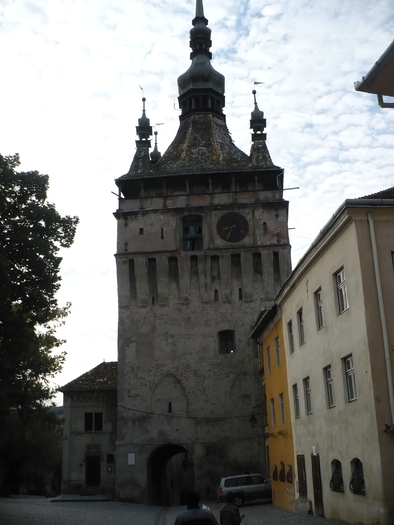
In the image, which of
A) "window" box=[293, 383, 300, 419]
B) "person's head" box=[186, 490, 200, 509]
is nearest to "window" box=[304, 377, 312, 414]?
"window" box=[293, 383, 300, 419]

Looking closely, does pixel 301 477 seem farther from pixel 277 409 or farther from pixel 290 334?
pixel 277 409

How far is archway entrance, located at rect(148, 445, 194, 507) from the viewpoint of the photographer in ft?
115

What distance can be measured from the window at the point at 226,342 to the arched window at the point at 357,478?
20.2 m

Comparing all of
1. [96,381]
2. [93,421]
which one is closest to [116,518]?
[93,421]

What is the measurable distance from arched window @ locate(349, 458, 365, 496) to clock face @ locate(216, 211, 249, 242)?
22339mm

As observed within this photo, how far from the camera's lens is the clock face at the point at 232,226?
122 feet

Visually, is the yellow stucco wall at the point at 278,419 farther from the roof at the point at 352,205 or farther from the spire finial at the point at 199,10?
the spire finial at the point at 199,10

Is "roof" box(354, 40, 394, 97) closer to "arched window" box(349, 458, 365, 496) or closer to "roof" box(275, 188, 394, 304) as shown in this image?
"roof" box(275, 188, 394, 304)

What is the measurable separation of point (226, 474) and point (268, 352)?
8522 millimetres

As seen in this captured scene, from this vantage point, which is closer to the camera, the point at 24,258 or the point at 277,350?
the point at 24,258

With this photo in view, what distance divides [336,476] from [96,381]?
2457 centimetres

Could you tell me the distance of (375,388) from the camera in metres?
14.2

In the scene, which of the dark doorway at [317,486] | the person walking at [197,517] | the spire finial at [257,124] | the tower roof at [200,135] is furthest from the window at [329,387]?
the spire finial at [257,124]

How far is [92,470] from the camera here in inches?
1467
